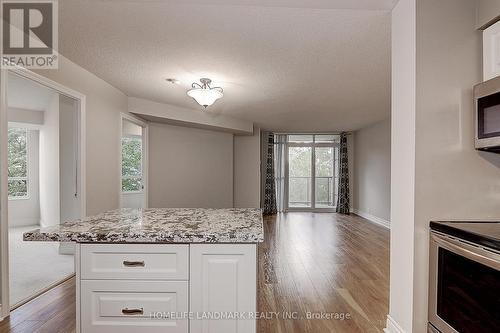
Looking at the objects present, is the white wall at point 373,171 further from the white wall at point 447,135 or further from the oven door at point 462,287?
the oven door at point 462,287

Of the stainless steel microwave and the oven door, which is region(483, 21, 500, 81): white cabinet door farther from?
the oven door

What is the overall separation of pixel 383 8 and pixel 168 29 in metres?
1.58

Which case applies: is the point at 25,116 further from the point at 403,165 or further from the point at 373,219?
the point at 373,219

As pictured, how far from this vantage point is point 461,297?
141cm

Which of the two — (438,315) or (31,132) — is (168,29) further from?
(31,132)

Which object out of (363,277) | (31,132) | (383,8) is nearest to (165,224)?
(383,8)

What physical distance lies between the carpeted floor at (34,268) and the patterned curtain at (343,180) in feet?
21.0

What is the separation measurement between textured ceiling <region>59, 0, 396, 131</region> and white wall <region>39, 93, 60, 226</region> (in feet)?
5.47

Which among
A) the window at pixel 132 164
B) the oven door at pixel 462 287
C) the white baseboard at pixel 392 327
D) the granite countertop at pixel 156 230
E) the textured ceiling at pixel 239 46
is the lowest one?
the white baseboard at pixel 392 327

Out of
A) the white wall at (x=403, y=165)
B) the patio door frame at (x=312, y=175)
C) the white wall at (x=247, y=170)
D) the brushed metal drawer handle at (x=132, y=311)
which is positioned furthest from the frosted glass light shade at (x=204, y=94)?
the patio door frame at (x=312, y=175)

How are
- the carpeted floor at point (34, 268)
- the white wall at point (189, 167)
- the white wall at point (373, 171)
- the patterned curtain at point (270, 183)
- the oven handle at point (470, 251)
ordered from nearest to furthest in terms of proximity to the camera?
1. the oven handle at point (470, 251)
2. the carpeted floor at point (34, 268)
3. the white wall at point (189, 167)
4. the white wall at point (373, 171)
5. the patterned curtain at point (270, 183)

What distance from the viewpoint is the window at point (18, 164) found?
5.67 m

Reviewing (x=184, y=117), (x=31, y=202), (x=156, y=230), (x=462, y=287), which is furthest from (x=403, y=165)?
(x=31, y=202)

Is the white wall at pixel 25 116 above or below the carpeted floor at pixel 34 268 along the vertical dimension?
above
